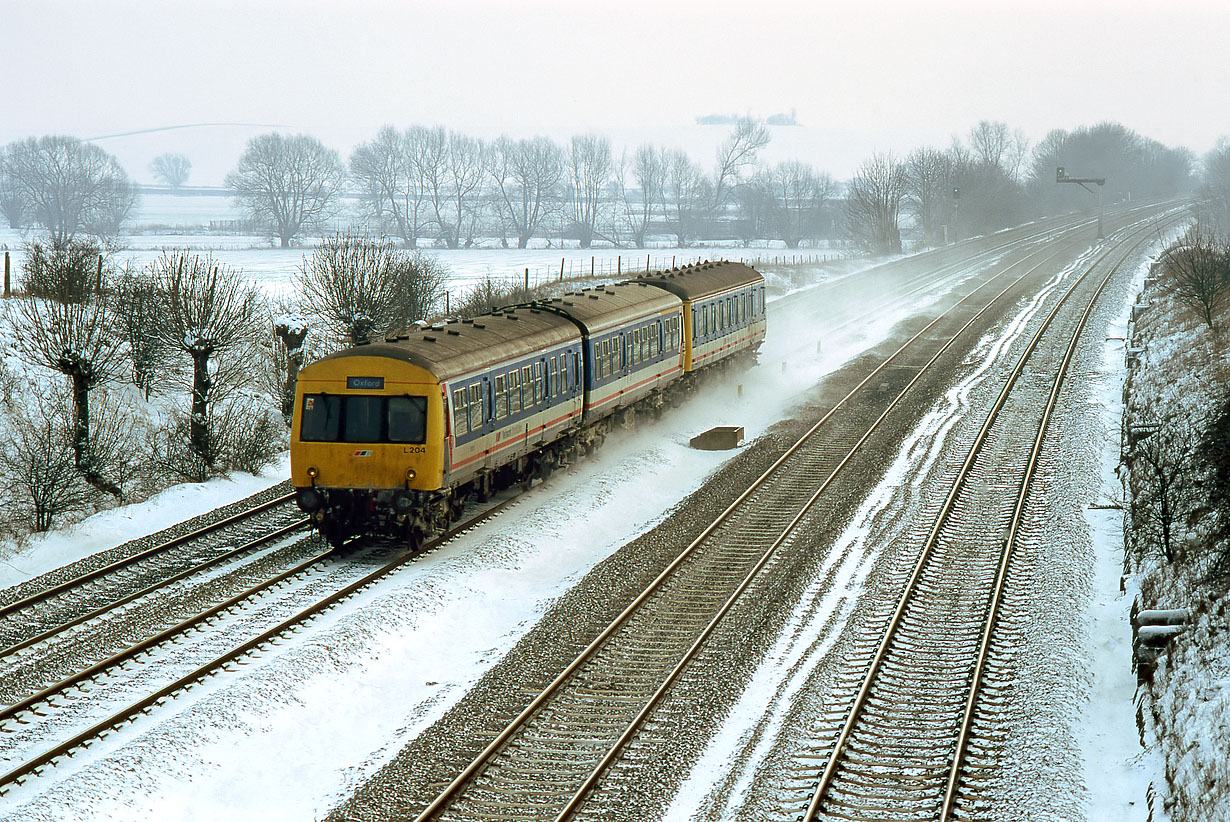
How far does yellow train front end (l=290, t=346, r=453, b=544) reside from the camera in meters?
17.6

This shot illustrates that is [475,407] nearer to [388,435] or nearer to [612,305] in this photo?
[388,435]

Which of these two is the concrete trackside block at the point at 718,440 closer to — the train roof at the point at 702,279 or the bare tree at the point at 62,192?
the train roof at the point at 702,279

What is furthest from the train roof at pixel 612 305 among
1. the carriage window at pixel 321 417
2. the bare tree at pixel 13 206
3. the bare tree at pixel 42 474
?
the bare tree at pixel 13 206

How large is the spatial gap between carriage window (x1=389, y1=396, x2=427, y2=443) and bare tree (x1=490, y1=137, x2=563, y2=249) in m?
89.7

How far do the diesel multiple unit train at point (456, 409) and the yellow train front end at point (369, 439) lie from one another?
2 centimetres

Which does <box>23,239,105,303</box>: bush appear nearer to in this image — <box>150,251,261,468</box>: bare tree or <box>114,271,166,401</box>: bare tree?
<box>114,271,166,401</box>: bare tree

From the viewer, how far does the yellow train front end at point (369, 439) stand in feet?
57.7

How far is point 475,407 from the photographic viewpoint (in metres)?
19.1

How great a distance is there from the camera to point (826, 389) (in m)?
35.0

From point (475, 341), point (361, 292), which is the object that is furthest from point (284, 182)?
point (475, 341)

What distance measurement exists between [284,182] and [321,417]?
3773 inches

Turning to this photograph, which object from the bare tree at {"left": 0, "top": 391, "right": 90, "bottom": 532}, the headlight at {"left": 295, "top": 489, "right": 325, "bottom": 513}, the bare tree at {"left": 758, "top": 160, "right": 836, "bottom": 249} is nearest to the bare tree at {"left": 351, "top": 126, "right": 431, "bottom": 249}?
the bare tree at {"left": 758, "top": 160, "right": 836, "bottom": 249}

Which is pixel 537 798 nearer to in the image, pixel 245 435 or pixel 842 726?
pixel 842 726

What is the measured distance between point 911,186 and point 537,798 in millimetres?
89343
